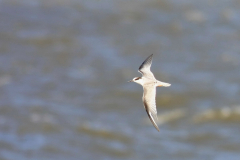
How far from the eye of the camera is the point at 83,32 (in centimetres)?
2730

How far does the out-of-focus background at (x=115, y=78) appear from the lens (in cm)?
2112

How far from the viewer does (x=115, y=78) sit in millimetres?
24031

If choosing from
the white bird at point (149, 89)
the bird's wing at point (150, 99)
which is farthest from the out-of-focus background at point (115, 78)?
the bird's wing at point (150, 99)

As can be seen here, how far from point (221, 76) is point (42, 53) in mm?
9408

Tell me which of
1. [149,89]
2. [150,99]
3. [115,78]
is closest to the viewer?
[150,99]

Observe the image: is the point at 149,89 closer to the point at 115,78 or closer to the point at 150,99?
the point at 150,99

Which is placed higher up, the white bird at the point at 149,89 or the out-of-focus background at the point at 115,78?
the out-of-focus background at the point at 115,78

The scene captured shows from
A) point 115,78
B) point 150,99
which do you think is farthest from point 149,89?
point 115,78

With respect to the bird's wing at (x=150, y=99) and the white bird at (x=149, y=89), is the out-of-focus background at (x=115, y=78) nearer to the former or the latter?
the white bird at (x=149, y=89)

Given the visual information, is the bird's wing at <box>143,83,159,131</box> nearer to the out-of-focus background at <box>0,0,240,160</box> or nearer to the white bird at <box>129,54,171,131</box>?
the white bird at <box>129,54,171,131</box>

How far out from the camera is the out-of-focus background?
21.1 metres

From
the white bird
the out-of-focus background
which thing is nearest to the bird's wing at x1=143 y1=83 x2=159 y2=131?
the white bird

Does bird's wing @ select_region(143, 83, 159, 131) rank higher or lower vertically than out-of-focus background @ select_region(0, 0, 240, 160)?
lower

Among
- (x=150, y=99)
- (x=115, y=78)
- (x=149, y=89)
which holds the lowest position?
(x=150, y=99)
